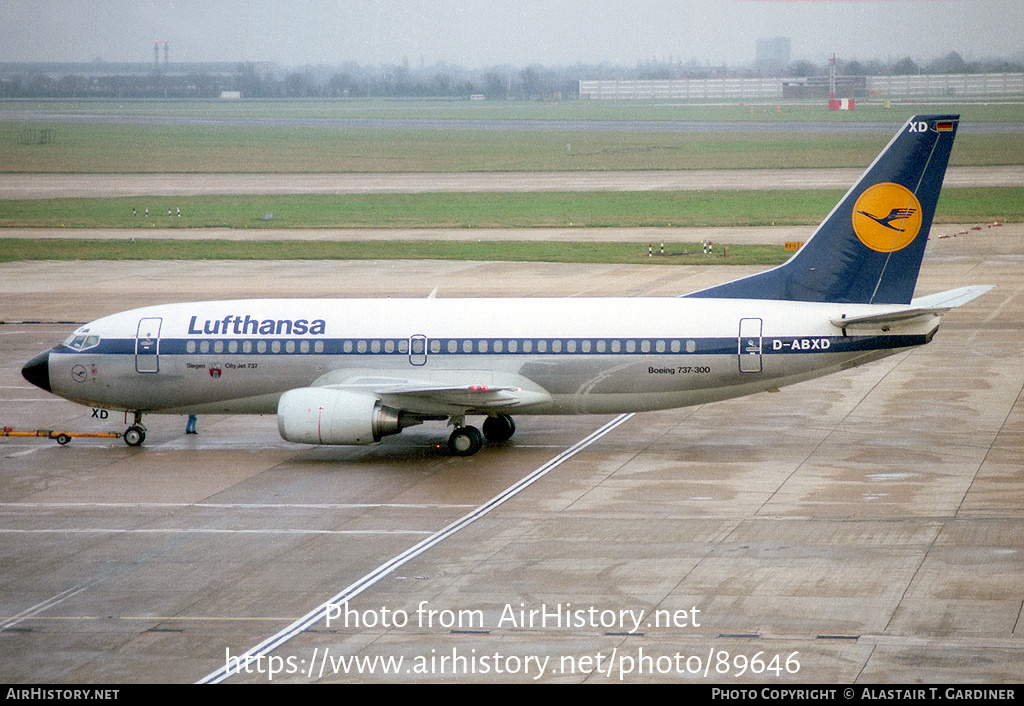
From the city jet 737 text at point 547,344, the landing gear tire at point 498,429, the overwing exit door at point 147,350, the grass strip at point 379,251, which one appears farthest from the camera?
the grass strip at point 379,251

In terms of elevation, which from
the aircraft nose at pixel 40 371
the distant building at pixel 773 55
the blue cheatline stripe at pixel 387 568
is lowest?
the blue cheatline stripe at pixel 387 568

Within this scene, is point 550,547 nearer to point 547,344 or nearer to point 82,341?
point 547,344

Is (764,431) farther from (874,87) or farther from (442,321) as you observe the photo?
(874,87)

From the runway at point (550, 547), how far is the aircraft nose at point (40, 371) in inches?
69.0

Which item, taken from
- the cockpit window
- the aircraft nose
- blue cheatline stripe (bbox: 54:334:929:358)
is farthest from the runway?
the cockpit window

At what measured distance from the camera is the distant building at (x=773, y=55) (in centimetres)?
15950

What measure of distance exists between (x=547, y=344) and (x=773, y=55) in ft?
493

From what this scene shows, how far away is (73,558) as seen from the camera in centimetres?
2362

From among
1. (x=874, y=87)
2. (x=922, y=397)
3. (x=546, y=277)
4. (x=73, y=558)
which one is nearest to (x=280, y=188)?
(x=546, y=277)

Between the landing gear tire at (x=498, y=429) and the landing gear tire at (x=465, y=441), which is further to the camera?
the landing gear tire at (x=498, y=429)

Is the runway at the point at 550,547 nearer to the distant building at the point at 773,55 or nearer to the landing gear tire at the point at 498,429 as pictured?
the landing gear tire at the point at 498,429

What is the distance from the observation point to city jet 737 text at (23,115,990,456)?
30250mm

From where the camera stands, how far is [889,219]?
3062cm

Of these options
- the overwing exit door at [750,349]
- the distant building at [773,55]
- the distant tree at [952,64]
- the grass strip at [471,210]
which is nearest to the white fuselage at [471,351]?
the overwing exit door at [750,349]
